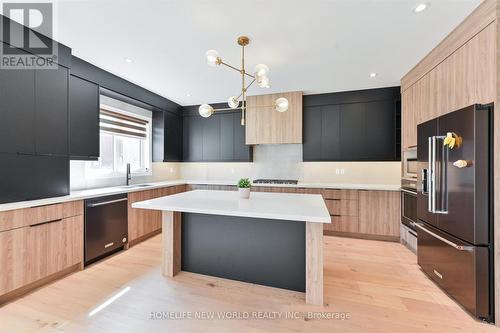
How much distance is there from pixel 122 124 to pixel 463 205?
482 cm

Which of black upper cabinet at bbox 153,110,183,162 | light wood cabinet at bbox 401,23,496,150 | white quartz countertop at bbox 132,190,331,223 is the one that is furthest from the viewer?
black upper cabinet at bbox 153,110,183,162

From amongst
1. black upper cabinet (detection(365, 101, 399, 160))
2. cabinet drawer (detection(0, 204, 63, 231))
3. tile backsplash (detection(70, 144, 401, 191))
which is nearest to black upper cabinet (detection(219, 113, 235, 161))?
tile backsplash (detection(70, 144, 401, 191))

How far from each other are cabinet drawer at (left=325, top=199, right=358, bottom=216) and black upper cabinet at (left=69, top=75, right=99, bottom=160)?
3.83 m

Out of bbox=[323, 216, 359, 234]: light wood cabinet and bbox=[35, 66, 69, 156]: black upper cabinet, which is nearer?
bbox=[35, 66, 69, 156]: black upper cabinet

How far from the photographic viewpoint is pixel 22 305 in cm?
196

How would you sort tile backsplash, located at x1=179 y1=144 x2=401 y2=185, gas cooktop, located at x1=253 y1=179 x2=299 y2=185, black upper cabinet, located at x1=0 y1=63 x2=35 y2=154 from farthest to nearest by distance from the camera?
gas cooktop, located at x1=253 y1=179 x2=299 y2=185, tile backsplash, located at x1=179 y1=144 x2=401 y2=185, black upper cabinet, located at x1=0 y1=63 x2=35 y2=154

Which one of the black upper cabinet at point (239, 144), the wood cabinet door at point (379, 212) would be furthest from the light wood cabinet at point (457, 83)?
the black upper cabinet at point (239, 144)

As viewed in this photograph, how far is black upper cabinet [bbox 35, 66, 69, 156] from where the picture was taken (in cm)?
235

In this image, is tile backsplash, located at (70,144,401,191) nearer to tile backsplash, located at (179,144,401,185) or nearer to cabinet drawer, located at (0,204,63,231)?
tile backsplash, located at (179,144,401,185)

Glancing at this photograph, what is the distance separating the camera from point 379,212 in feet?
11.9

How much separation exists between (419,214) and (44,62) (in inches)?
186

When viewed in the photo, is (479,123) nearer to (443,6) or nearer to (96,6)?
(443,6)

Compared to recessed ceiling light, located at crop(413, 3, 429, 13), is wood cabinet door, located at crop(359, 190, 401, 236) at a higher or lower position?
lower

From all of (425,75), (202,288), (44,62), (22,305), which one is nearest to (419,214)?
(425,75)
